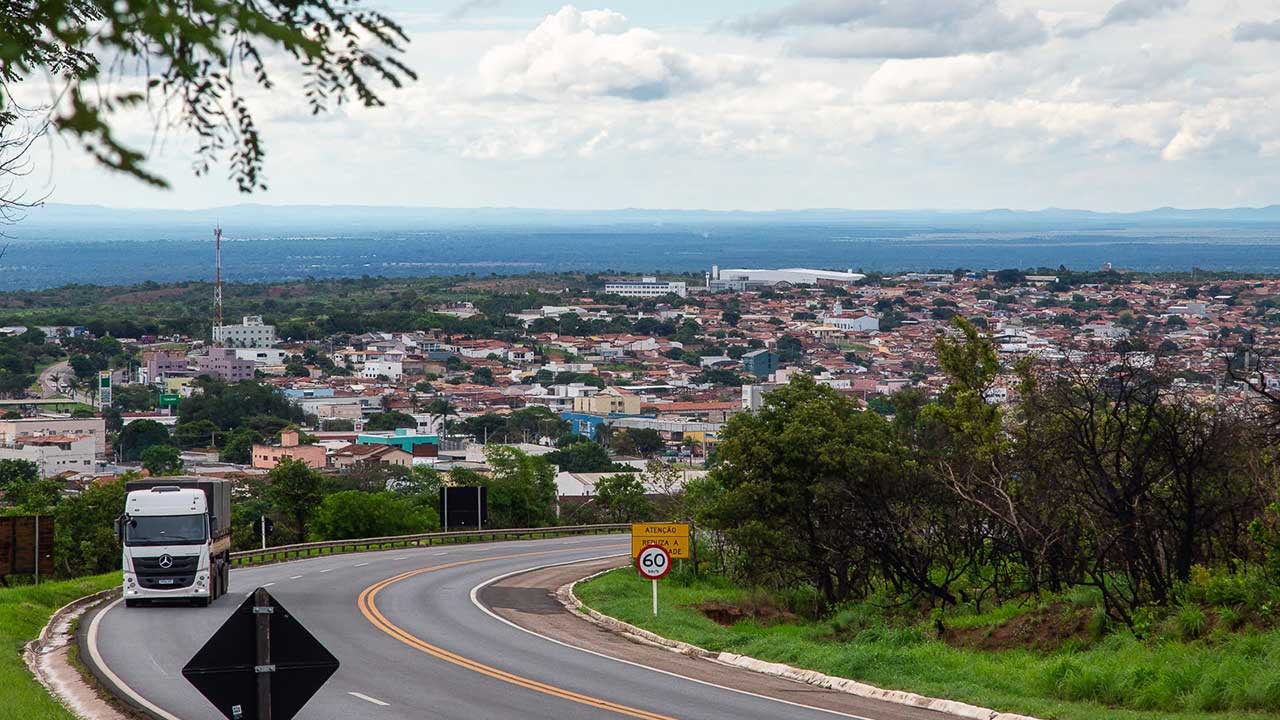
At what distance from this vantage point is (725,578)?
114 ft

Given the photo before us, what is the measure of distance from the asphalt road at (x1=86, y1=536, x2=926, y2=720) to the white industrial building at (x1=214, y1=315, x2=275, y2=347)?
453ft

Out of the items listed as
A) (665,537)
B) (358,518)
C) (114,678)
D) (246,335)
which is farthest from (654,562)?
(246,335)

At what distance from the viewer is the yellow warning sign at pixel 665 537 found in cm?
2642

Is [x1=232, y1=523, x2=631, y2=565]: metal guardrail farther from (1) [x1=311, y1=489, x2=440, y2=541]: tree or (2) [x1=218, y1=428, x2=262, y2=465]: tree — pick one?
(2) [x1=218, y1=428, x2=262, y2=465]: tree

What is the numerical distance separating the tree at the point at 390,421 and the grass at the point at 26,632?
3483 inches

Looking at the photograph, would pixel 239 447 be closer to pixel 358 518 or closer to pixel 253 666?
pixel 358 518

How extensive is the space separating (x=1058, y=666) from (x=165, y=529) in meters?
14.9

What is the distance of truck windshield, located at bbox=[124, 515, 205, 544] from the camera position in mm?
25469

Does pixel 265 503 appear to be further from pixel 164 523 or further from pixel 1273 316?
pixel 1273 316

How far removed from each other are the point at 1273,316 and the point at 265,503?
124 meters

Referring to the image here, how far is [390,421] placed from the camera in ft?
399

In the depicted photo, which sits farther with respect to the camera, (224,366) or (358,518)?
(224,366)

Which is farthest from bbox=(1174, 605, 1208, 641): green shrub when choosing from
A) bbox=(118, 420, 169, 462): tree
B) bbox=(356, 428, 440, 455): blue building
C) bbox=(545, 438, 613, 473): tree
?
bbox=(118, 420, 169, 462): tree

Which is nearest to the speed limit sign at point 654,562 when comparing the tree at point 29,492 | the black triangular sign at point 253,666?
the black triangular sign at point 253,666
